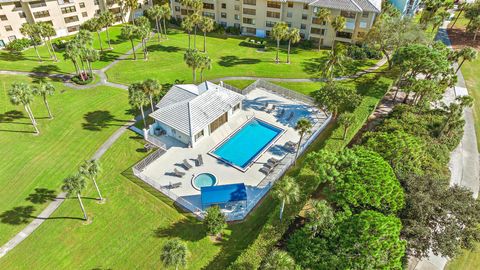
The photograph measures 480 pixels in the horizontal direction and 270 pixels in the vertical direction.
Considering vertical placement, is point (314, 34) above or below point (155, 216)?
above

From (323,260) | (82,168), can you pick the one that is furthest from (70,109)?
(323,260)

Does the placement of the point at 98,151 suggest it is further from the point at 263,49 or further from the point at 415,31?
the point at 415,31

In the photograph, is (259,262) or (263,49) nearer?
(259,262)

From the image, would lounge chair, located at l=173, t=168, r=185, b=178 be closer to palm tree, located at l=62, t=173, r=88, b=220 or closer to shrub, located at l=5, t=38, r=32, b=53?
palm tree, located at l=62, t=173, r=88, b=220

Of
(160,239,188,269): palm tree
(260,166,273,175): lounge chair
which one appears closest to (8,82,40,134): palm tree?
(160,239,188,269): palm tree

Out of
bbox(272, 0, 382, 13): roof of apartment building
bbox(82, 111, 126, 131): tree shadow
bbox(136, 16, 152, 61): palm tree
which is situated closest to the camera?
bbox(82, 111, 126, 131): tree shadow

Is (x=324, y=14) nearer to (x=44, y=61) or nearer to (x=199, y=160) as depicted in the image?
(x=199, y=160)

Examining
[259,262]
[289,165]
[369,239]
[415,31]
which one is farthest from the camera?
[415,31]
